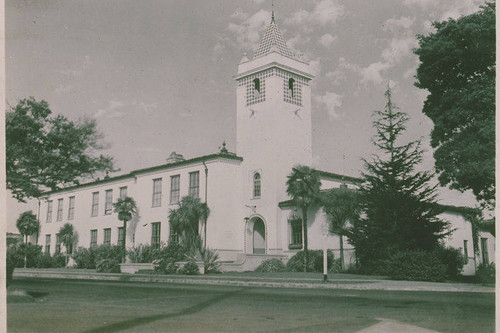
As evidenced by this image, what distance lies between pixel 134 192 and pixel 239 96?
427 inches

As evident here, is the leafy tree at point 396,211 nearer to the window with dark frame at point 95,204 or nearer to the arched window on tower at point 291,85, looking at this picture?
the arched window on tower at point 291,85

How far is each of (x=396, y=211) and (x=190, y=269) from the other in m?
10.7

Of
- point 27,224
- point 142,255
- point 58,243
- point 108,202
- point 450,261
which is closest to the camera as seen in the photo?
point 450,261

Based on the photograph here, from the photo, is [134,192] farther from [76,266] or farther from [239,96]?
[239,96]

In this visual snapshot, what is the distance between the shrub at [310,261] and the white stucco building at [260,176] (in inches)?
36.5

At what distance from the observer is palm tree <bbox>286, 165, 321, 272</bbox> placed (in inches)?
1134

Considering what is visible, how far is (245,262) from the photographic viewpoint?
29.5 meters

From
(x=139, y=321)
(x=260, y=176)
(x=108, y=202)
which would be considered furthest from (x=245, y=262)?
(x=139, y=321)

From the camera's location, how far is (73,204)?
4484 centimetres

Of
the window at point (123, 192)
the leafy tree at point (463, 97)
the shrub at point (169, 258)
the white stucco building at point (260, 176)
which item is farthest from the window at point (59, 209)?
the leafy tree at point (463, 97)

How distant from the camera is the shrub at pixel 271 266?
29.1 m

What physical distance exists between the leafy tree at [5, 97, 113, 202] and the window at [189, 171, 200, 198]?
55.3 ft

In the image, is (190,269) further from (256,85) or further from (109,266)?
(256,85)

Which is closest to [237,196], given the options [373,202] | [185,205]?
[185,205]
